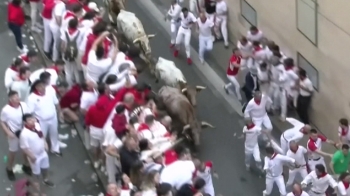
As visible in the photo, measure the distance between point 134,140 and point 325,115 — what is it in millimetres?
4663

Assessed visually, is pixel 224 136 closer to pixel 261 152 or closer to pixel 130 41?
pixel 261 152

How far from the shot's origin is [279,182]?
1505 cm

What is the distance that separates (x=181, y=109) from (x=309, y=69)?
2.82 m

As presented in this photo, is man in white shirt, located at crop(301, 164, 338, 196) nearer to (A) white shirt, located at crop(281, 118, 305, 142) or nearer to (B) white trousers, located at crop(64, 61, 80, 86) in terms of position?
(A) white shirt, located at crop(281, 118, 305, 142)

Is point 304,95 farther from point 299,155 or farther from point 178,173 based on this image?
point 178,173

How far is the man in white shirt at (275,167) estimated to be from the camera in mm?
14742

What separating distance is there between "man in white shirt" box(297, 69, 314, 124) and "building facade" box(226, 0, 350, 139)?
0.39 ft

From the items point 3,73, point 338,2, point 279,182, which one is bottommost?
point 3,73

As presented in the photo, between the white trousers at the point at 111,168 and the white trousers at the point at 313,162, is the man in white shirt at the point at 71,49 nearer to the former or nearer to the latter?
the white trousers at the point at 111,168

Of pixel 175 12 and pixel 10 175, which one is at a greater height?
pixel 175 12

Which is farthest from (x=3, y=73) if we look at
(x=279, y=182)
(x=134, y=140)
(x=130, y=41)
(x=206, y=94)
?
(x=279, y=182)

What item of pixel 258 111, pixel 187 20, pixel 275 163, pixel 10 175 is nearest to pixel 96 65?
pixel 10 175

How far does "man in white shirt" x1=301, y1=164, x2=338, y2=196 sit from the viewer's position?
1446cm

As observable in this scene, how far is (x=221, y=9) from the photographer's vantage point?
20.1 metres
